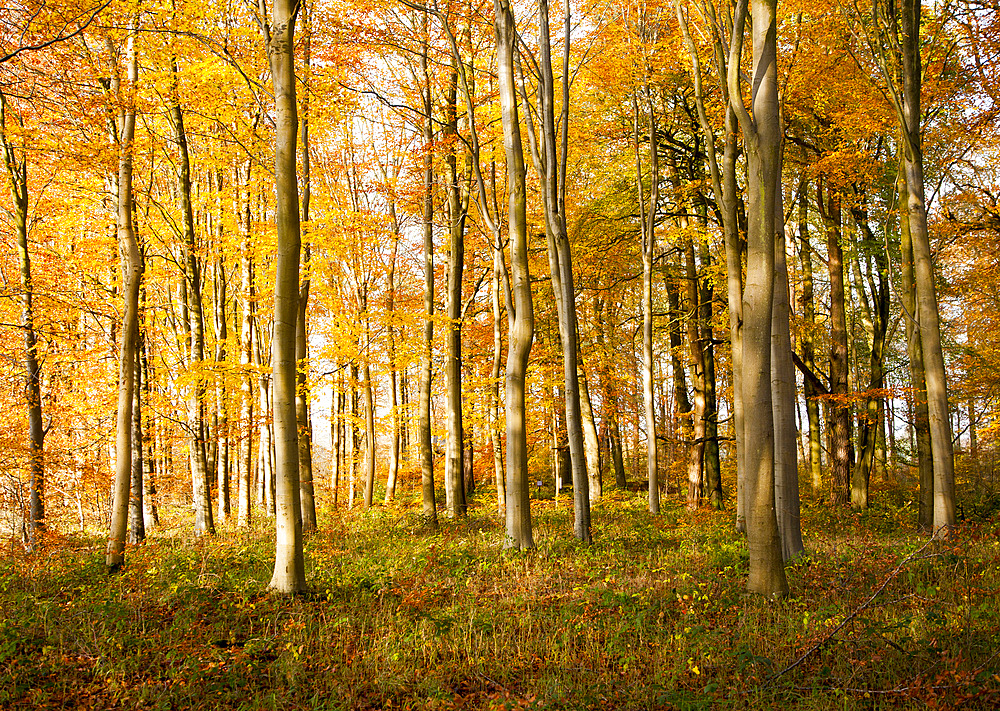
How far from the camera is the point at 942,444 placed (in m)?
10.0

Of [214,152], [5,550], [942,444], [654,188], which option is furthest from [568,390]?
[214,152]

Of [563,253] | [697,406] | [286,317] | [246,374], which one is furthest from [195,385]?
[697,406]

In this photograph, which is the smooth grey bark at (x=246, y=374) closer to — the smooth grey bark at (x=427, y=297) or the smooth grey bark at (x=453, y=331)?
the smooth grey bark at (x=427, y=297)

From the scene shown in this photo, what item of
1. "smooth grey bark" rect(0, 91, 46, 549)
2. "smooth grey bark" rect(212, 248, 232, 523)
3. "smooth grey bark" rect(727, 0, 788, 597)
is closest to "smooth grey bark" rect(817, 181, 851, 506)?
"smooth grey bark" rect(727, 0, 788, 597)

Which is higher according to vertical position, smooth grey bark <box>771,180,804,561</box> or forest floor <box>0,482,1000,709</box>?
smooth grey bark <box>771,180,804,561</box>

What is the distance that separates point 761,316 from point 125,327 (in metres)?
8.53

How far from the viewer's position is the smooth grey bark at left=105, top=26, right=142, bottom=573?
8.60m

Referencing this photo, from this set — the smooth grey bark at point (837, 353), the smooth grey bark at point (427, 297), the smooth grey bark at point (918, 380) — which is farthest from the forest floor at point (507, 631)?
the smooth grey bark at point (837, 353)

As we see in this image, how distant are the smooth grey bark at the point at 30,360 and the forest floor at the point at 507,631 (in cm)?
163

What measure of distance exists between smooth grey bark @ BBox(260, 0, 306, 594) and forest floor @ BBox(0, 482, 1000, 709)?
0.55m

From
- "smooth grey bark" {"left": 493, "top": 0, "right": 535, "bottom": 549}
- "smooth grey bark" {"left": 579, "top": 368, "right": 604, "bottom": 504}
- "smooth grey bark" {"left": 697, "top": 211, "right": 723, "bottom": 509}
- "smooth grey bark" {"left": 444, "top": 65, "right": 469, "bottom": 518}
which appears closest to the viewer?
"smooth grey bark" {"left": 493, "top": 0, "right": 535, "bottom": 549}

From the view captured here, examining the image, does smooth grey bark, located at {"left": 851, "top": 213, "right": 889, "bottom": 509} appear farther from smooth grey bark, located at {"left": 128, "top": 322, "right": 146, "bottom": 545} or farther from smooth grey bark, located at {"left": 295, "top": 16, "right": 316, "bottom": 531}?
smooth grey bark, located at {"left": 128, "top": 322, "right": 146, "bottom": 545}

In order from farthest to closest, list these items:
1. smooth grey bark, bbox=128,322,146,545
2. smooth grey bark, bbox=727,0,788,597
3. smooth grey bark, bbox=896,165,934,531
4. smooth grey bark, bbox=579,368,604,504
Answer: smooth grey bark, bbox=579,368,604,504
smooth grey bark, bbox=896,165,934,531
smooth grey bark, bbox=128,322,146,545
smooth grey bark, bbox=727,0,788,597

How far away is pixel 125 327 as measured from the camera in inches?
352
